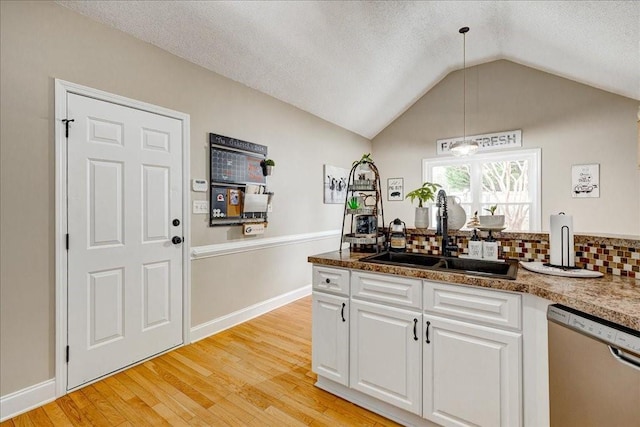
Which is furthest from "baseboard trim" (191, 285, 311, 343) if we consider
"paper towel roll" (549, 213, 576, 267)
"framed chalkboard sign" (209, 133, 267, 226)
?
"paper towel roll" (549, 213, 576, 267)

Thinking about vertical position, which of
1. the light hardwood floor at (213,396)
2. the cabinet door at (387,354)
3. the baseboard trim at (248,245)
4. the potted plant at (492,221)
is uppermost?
the potted plant at (492,221)

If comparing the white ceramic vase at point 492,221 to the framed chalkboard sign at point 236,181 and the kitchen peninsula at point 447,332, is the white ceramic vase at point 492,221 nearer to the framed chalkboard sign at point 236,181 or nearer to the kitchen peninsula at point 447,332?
the kitchen peninsula at point 447,332

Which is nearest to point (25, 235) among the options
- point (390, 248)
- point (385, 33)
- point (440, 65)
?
point (390, 248)

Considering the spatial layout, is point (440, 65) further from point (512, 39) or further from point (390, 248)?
point (390, 248)

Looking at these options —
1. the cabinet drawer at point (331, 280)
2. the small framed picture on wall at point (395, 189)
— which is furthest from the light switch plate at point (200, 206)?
the small framed picture on wall at point (395, 189)

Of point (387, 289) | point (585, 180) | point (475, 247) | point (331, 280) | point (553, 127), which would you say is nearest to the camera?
point (387, 289)

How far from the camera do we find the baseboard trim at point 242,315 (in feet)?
9.27

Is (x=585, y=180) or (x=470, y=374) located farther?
(x=585, y=180)

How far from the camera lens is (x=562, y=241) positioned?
1547mm

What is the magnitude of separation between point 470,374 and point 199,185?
253 centimetres

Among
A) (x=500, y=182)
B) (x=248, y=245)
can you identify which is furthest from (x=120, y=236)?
(x=500, y=182)

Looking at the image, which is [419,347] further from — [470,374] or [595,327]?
[595,327]

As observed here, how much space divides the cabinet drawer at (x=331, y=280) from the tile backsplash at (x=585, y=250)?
0.68 m

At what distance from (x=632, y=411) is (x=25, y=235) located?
118 inches
